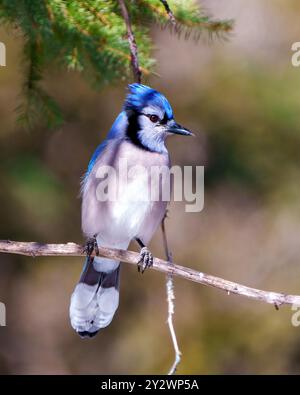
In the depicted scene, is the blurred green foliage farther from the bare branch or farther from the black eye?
the black eye

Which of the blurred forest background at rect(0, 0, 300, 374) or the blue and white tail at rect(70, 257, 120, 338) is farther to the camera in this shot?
the blurred forest background at rect(0, 0, 300, 374)

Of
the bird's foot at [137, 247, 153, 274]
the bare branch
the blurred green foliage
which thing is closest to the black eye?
the blurred green foliage

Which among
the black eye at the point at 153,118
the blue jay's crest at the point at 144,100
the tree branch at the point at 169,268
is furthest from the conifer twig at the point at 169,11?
the tree branch at the point at 169,268

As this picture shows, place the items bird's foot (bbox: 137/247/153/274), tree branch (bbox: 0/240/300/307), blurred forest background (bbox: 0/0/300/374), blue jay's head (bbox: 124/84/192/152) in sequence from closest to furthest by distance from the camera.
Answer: tree branch (bbox: 0/240/300/307) < bird's foot (bbox: 137/247/153/274) < blue jay's head (bbox: 124/84/192/152) < blurred forest background (bbox: 0/0/300/374)

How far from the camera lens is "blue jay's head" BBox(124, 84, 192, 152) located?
3.33 m

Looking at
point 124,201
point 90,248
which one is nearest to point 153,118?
point 124,201

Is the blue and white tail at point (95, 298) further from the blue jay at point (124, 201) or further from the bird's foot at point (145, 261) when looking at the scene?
the bird's foot at point (145, 261)

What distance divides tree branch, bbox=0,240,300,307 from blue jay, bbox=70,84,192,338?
328mm

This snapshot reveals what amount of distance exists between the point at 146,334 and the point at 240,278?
78cm

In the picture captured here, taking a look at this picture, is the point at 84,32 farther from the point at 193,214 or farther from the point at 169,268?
the point at 193,214

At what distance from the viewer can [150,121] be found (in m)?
3.41

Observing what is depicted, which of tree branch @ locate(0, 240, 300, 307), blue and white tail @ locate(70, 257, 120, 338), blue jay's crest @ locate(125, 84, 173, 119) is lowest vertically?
blue and white tail @ locate(70, 257, 120, 338)

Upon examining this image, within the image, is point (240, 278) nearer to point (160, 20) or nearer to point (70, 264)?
point (70, 264)

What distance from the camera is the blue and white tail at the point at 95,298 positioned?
336cm
